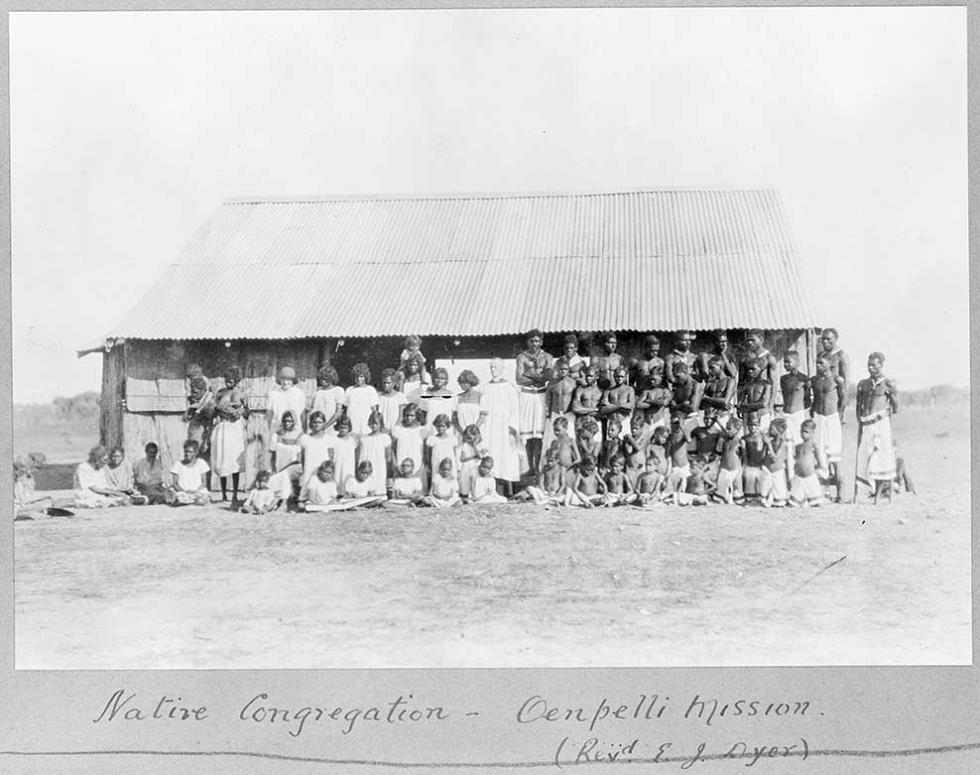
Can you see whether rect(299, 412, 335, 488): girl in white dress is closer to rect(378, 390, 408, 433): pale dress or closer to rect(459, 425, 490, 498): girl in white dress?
rect(378, 390, 408, 433): pale dress

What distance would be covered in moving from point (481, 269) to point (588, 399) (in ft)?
5.15

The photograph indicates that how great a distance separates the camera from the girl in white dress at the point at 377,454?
25.4ft

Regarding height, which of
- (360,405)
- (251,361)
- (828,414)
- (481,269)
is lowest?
(828,414)

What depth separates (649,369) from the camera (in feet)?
26.2

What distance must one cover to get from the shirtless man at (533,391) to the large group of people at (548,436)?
0.01m

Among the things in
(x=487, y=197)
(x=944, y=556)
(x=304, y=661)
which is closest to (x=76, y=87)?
(x=487, y=197)

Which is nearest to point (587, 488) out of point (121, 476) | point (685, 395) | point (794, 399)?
point (685, 395)

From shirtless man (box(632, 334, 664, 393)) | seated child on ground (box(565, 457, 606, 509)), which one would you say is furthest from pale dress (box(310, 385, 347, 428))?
shirtless man (box(632, 334, 664, 393))

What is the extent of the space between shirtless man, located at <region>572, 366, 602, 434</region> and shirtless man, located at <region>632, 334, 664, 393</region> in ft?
1.14

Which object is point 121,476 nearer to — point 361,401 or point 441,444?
point 361,401

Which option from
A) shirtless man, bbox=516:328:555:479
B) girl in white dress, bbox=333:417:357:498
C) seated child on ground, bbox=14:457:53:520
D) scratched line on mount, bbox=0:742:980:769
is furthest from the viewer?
shirtless man, bbox=516:328:555:479

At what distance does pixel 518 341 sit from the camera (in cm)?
823

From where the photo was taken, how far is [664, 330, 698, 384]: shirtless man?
Result: 7.93 metres

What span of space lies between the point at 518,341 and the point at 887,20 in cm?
388
